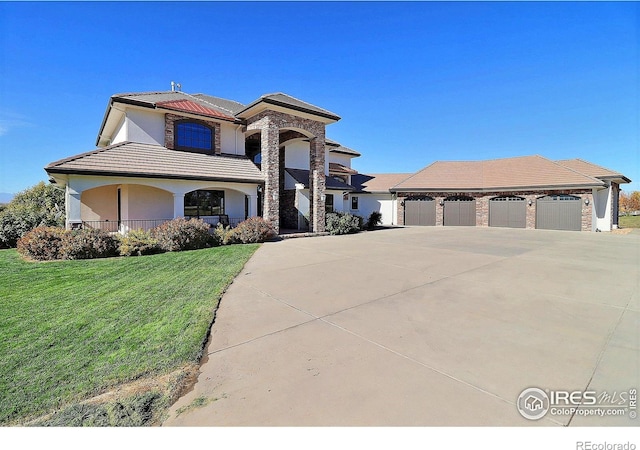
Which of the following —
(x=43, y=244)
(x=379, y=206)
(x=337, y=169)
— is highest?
(x=337, y=169)

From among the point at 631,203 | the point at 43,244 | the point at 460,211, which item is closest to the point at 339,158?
the point at 460,211

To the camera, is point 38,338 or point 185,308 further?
point 185,308

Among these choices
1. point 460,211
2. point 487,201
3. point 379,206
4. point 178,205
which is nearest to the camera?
point 178,205

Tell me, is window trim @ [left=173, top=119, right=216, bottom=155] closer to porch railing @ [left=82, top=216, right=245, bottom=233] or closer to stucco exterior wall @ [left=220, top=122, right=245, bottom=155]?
stucco exterior wall @ [left=220, top=122, right=245, bottom=155]

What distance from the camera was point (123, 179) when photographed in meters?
12.6

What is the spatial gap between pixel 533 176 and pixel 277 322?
27.7m

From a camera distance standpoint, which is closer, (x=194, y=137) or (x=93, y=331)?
(x=93, y=331)

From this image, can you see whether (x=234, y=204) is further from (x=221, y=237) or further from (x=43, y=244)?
(x=43, y=244)

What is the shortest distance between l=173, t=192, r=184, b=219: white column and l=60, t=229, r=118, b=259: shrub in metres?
3.31

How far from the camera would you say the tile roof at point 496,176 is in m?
22.7

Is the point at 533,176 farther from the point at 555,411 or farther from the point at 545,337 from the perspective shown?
the point at 555,411

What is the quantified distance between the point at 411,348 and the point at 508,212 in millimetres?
25986

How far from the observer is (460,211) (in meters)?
26.7
